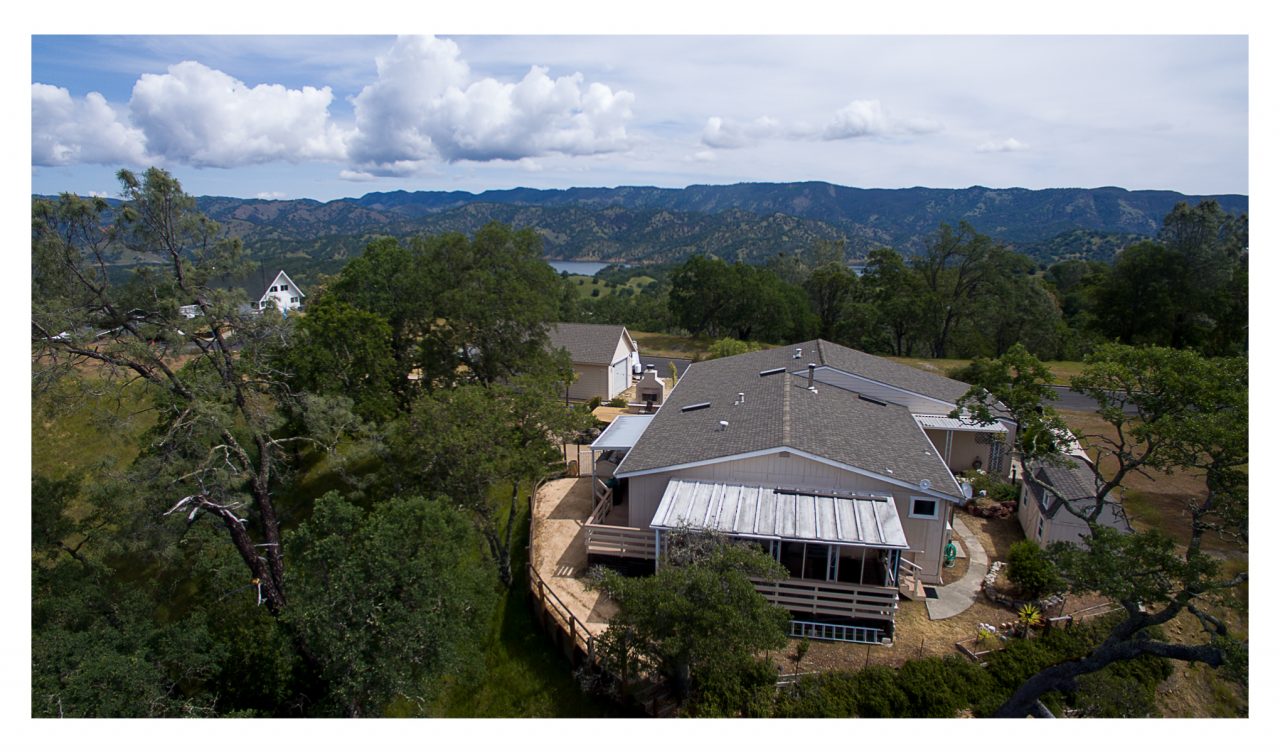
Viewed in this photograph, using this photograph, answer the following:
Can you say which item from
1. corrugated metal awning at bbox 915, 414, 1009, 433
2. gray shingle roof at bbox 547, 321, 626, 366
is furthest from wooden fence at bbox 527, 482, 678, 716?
gray shingle roof at bbox 547, 321, 626, 366

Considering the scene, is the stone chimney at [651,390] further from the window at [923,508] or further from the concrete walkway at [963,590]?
the window at [923,508]

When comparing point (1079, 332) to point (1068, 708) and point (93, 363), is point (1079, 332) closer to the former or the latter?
point (1068, 708)

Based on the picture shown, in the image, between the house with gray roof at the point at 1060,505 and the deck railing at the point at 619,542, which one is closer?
the deck railing at the point at 619,542

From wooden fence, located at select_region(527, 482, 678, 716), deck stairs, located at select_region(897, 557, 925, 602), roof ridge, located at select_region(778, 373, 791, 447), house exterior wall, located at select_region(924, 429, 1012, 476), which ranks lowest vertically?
wooden fence, located at select_region(527, 482, 678, 716)

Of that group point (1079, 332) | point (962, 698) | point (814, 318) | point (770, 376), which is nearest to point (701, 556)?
point (962, 698)

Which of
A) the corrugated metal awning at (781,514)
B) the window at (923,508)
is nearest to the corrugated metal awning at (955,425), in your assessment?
the window at (923,508)

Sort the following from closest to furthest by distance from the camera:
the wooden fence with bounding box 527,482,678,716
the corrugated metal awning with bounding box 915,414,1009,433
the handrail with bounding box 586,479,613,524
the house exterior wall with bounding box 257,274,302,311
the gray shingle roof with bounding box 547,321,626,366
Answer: the wooden fence with bounding box 527,482,678,716 → the handrail with bounding box 586,479,613,524 → the corrugated metal awning with bounding box 915,414,1009,433 → the gray shingle roof with bounding box 547,321,626,366 → the house exterior wall with bounding box 257,274,302,311

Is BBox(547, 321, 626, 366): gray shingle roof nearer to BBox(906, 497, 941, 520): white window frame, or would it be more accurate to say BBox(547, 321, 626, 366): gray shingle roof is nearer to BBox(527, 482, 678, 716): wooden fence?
BBox(527, 482, 678, 716): wooden fence
